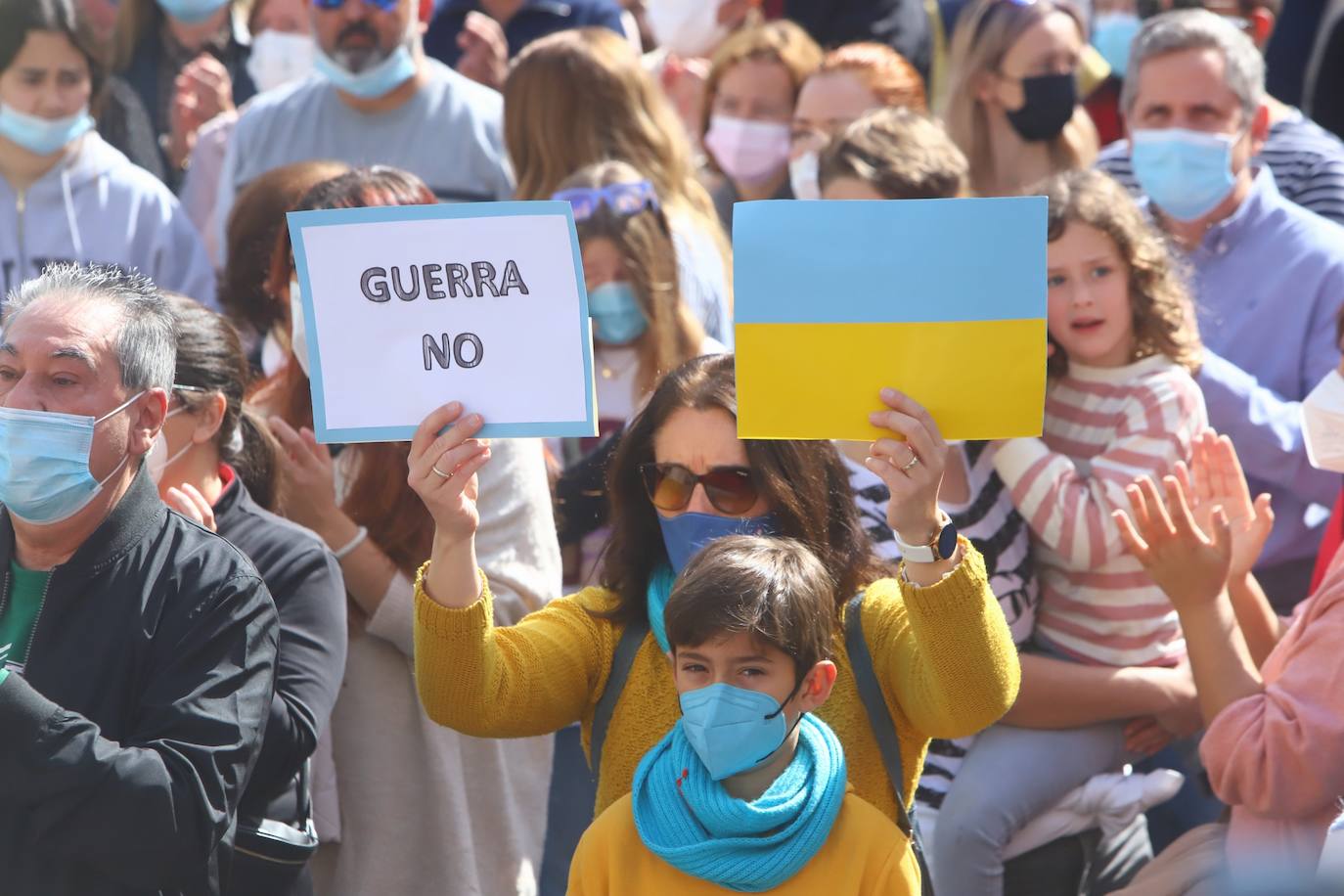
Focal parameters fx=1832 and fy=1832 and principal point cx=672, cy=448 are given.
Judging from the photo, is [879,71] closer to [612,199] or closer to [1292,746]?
[612,199]

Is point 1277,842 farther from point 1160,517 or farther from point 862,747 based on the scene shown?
point 862,747

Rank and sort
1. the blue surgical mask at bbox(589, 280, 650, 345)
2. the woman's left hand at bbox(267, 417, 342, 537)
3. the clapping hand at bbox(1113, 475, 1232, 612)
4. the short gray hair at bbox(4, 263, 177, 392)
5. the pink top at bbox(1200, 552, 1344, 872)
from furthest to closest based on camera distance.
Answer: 1. the blue surgical mask at bbox(589, 280, 650, 345)
2. the woman's left hand at bbox(267, 417, 342, 537)
3. the clapping hand at bbox(1113, 475, 1232, 612)
4. the pink top at bbox(1200, 552, 1344, 872)
5. the short gray hair at bbox(4, 263, 177, 392)

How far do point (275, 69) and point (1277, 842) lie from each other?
5.52 metres

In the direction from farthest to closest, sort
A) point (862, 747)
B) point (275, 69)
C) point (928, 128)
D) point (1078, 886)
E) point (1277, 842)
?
1. point (275, 69)
2. point (928, 128)
3. point (1078, 886)
4. point (1277, 842)
5. point (862, 747)

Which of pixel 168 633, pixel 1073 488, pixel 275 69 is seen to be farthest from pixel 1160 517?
pixel 275 69

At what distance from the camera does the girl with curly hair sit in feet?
13.4

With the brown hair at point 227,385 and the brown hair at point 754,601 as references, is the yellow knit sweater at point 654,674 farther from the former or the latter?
the brown hair at point 227,385

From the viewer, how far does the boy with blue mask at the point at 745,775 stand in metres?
2.89

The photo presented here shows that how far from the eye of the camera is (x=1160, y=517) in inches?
149

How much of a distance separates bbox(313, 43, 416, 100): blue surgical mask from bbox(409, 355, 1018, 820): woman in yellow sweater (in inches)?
128

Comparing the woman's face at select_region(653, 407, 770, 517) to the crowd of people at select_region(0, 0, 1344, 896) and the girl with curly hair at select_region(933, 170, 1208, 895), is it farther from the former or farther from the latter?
the girl with curly hair at select_region(933, 170, 1208, 895)

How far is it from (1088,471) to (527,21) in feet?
13.9

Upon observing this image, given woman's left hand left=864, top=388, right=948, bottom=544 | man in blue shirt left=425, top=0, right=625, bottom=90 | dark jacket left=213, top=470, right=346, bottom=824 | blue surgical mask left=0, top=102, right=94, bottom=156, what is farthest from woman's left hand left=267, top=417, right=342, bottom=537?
man in blue shirt left=425, top=0, right=625, bottom=90

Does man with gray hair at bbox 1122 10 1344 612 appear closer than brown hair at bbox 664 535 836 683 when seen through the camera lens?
No
